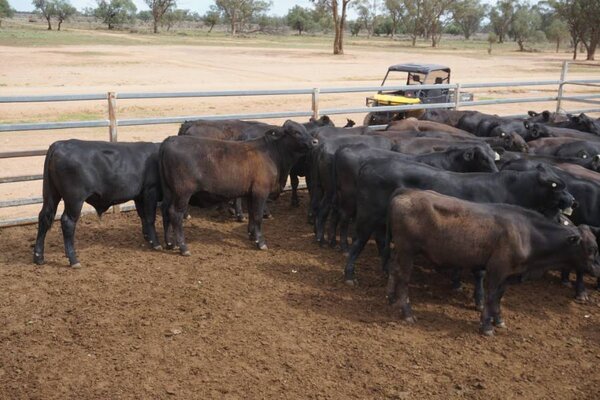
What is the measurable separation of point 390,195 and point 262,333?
2.13 meters

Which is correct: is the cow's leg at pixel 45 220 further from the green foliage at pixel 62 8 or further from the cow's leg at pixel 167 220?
the green foliage at pixel 62 8

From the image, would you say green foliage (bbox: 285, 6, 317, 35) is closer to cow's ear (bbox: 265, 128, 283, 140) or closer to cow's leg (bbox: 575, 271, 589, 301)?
cow's ear (bbox: 265, 128, 283, 140)

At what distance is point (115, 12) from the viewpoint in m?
95.3

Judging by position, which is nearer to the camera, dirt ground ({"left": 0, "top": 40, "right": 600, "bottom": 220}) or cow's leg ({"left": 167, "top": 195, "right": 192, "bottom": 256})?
cow's leg ({"left": 167, "top": 195, "right": 192, "bottom": 256})

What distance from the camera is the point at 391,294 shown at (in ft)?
21.1

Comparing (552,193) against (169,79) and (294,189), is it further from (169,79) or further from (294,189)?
(169,79)

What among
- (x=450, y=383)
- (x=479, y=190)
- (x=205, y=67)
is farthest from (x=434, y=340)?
(x=205, y=67)

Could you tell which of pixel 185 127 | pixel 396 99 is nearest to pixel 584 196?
pixel 185 127

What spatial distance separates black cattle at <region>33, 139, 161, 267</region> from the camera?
23.6 feet

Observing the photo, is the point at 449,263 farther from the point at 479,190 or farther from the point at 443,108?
the point at 443,108

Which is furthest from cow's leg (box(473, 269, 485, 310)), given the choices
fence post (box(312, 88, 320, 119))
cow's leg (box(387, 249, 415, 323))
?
fence post (box(312, 88, 320, 119))

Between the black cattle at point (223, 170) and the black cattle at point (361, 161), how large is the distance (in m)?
0.84

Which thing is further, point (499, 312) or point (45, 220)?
point (45, 220)

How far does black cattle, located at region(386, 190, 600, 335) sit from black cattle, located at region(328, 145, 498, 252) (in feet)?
5.10
